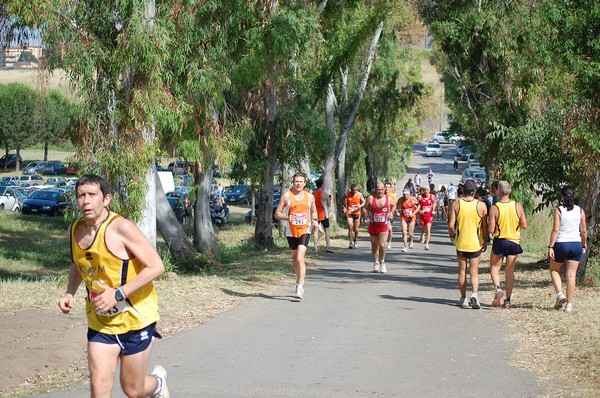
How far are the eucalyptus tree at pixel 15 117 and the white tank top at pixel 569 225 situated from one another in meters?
71.9

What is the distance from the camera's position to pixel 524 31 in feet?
80.4

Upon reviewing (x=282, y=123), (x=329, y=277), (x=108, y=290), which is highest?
(x=282, y=123)

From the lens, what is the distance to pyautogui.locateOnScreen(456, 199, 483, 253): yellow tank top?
13.7 meters

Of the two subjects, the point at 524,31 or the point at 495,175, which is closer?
the point at 495,175

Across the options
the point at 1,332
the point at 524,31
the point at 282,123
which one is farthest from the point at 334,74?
the point at 1,332

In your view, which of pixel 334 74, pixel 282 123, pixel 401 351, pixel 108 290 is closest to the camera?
pixel 108 290

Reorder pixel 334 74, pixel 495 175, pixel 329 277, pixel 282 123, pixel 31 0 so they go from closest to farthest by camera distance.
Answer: pixel 31 0, pixel 329 277, pixel 495 175, pixel 282 123, pixel 334 74

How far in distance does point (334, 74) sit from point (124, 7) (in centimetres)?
1302

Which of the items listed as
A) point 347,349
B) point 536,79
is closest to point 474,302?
point 347,349

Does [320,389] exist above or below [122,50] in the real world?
below

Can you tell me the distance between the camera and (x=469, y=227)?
45.2ft

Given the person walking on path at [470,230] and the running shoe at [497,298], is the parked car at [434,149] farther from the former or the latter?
the person walking on path at [470,230]

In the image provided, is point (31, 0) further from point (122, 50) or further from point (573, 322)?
point (573, 322)

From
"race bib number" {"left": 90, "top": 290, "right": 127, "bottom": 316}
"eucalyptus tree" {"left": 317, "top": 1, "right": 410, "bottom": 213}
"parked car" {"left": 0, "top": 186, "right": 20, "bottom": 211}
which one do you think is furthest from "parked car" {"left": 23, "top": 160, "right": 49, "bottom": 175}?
"race bib number" {"left": 90, "top": 290, "right": 127, "bottom": 316}
